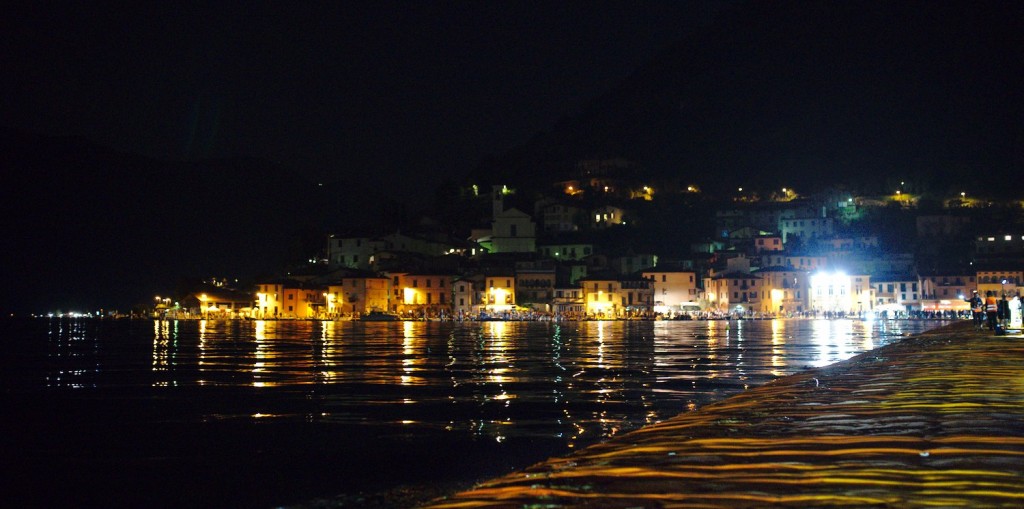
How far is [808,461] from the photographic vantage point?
5977 mm

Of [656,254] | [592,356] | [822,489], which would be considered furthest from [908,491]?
[656,254]

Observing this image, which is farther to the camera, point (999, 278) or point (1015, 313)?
point (999, 278)

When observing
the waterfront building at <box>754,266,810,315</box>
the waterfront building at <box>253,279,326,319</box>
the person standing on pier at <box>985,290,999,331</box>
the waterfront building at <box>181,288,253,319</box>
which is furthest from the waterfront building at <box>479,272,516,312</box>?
the person standing on pier at <box>985,290,999,331</box>

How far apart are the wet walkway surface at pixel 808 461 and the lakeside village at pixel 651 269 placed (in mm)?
85416

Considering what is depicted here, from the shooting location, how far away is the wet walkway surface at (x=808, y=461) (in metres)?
4.91

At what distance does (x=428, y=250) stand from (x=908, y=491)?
359 ft

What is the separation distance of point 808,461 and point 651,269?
95909 millimetres

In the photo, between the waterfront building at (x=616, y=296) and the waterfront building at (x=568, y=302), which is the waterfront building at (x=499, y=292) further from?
the waterfront building at (x=616, y=296)

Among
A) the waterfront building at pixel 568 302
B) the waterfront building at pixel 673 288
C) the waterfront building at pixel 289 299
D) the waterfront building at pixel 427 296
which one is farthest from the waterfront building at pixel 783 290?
the waterfront building at pixel 289 299

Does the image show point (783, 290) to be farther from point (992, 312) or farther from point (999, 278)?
point (992, 312)

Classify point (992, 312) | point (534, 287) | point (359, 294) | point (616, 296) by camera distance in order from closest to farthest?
point (992, 312) → point (616, 296) → point (534, 287) → point (359, 294)

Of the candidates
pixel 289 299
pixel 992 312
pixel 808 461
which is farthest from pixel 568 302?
pixel 808 461

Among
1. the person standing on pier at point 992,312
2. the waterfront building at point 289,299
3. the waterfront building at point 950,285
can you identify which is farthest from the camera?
the waterfront building at point 289,299

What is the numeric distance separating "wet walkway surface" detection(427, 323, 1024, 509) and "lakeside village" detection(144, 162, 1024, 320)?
85.4 m
